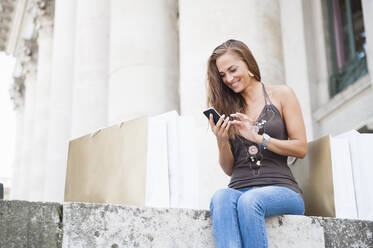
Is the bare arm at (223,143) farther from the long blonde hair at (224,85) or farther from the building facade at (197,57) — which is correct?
the building facade at (197,57)

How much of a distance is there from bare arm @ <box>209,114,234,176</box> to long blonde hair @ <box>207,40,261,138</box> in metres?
0.33

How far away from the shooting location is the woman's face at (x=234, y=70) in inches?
175

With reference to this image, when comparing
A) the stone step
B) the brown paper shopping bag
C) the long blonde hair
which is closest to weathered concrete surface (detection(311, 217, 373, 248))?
the stone step

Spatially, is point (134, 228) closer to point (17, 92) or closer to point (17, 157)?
point (17, 157)

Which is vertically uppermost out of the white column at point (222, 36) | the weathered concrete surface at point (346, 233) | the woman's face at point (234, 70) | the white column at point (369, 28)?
the white column at point (369, 28)

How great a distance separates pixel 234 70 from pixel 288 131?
2.08 ft

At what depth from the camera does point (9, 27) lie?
26438mm

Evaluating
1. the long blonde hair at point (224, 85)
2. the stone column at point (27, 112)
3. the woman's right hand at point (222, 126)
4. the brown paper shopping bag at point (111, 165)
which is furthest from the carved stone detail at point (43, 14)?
the woman's right hand at point (222, 126)

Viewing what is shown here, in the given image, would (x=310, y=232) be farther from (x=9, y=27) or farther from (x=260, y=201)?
(x=9, y=27)

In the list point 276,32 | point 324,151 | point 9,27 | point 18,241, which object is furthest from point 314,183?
point 9,27

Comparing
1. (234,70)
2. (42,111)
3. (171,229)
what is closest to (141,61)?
(234,70)

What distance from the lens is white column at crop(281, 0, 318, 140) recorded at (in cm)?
1029

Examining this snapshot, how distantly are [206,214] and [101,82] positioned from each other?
8.65 meters

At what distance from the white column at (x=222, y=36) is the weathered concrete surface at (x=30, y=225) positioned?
387 cm
